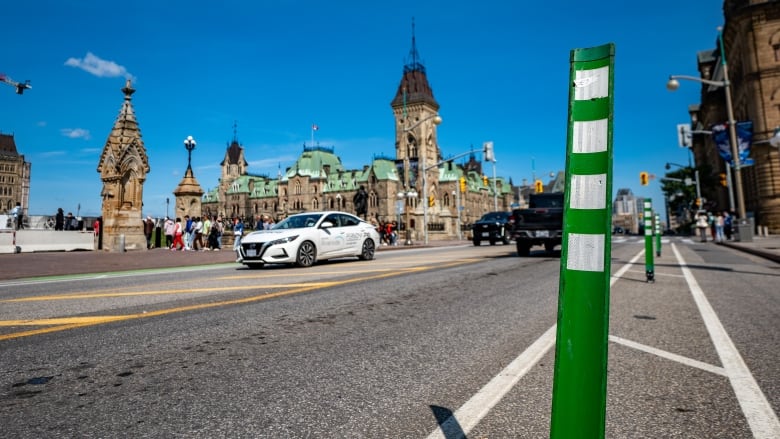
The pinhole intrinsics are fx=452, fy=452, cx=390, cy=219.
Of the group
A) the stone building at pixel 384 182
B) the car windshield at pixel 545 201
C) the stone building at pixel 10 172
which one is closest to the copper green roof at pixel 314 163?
the stone building at pixel 384 182

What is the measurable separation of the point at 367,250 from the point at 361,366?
11667 millimetres

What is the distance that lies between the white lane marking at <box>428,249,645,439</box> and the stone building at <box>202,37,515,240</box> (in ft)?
237

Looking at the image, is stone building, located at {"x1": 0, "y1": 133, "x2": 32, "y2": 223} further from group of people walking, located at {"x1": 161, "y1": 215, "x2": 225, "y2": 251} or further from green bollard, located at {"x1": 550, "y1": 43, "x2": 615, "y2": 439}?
green bollard, located at {"x1": 550, "y1": 43, "x2": 615, "y2": 439}

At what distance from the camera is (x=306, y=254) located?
12.2m

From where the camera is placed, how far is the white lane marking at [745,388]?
210cm

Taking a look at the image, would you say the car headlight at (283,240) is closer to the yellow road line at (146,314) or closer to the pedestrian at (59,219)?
the yellow road line at (146,314)

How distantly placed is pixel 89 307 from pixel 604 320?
6107 millimetres

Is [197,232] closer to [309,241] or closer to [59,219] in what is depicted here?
[59,219]

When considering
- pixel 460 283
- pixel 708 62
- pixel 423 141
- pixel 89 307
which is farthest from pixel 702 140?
pixel 89 307

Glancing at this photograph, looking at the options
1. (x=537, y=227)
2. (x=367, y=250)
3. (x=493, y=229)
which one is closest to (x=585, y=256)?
(x=367, y=250)

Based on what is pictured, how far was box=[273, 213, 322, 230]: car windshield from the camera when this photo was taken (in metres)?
12.8

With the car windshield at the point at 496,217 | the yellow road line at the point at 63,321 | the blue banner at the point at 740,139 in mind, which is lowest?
the yellow road line at the point at 63,321

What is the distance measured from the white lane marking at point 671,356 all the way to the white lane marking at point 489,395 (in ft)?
2.05

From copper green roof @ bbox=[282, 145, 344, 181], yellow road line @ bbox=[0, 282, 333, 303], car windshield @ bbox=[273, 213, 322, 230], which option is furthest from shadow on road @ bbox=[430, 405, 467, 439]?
copper green roof @ bbox=[282, 145, 344, 181]
